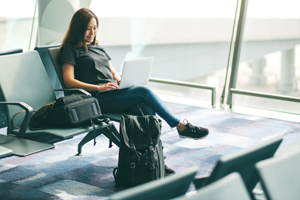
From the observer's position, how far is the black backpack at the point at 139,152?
295 cm

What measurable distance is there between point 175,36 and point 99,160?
2.97 meters

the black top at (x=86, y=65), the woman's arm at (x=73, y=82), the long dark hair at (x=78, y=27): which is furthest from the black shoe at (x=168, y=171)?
the long dark hair at (x=78, y=27)

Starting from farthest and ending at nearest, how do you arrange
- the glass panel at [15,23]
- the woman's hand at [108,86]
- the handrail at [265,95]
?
the glass panel at [15,23]
the handrail at [265,95]
the woman's hand at [108,86]

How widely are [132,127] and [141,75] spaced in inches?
23.9

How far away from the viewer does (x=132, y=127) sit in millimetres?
2992

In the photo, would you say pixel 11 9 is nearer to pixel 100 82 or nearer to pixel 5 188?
pixel 100 82

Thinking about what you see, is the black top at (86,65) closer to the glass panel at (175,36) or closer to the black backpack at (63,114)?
the black backpack at (63,114)

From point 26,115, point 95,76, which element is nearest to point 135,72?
point 95,76

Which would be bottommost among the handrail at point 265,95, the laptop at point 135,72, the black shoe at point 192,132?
the handrail at point 265,95

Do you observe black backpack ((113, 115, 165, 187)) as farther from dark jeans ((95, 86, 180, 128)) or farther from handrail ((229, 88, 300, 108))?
handrail ((229, 88, 300, 108))

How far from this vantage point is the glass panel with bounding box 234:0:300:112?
519cm

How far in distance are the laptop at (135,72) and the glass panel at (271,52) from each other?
2.38 m

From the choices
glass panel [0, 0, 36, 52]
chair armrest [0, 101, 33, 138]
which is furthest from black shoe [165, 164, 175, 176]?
glass panel [0, 0, 36, 52]

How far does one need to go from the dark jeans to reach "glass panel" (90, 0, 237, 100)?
2.42 meters
